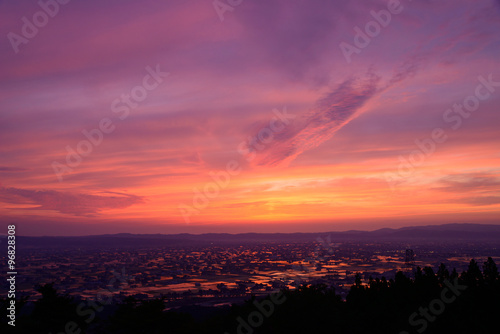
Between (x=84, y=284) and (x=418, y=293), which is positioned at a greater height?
(x=418, y=293)

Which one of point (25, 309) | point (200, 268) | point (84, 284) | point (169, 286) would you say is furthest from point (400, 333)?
point (200, 268)

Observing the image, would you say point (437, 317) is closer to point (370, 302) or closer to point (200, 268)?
point (370, 302)

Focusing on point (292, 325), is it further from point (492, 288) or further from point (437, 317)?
point (492, 288)

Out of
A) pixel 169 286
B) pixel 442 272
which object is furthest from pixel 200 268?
pixel 442 272

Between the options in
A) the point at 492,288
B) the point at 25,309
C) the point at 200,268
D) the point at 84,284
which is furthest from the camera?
the point at 200,268

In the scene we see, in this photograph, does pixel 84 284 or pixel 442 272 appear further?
pixel 84 284

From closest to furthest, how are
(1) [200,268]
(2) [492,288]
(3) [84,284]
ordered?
(2) [492,288] → (3) [84,284] → (1) [200,268]
